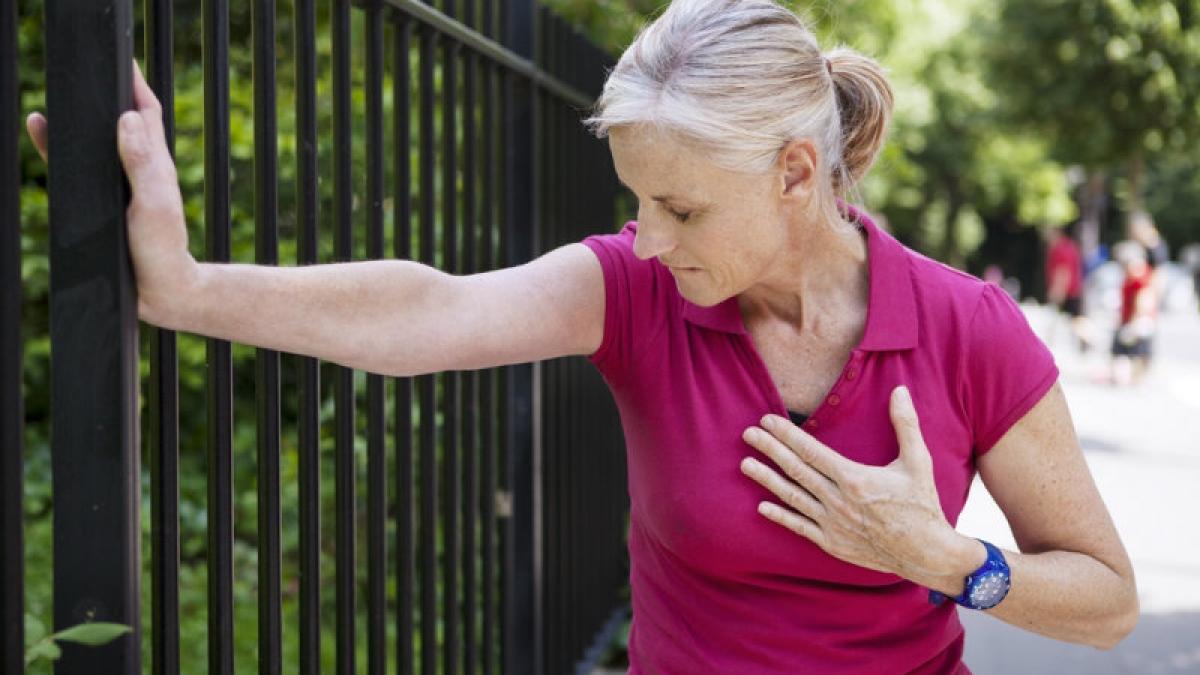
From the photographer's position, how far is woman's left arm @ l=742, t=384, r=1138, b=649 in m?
2.03

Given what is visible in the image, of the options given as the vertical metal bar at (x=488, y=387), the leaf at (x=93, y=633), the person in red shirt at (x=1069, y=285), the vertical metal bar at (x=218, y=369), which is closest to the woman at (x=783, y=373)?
the vertical metal bar at (x=218, y=369)

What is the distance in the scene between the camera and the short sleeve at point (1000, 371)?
6.81 feet

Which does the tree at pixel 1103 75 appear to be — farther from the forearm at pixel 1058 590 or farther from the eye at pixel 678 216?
the eye at pixel 678 216

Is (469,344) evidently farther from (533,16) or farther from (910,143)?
(910,143)

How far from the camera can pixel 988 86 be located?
24.0 meters

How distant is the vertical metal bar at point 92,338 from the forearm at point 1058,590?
1.13m

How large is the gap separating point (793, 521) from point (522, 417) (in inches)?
65.1

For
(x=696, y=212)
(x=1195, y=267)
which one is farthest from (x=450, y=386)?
(x=1195, y=267)

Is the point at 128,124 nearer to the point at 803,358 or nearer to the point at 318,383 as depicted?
the point at 318,383

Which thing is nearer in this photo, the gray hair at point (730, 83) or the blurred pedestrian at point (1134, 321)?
the gray hair at point (730, 83)

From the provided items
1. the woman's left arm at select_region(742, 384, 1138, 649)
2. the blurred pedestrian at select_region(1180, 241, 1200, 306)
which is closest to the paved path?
the woman's left arm at select_region(742, 384, 1138, 649)

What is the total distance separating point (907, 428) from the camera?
80.3 inches

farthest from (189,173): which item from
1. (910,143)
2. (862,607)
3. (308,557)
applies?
(910,143)

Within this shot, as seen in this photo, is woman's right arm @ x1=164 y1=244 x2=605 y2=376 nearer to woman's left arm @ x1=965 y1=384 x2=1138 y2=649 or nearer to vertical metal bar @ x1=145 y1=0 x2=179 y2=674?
vertical metal bar @ x1=145 y1=0 x2=179 y2=674
